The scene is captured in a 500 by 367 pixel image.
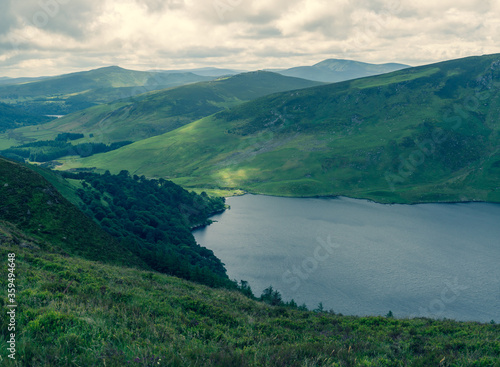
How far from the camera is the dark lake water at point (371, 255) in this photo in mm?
86312

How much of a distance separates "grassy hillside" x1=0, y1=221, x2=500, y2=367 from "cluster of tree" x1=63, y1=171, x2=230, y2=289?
36466 mm

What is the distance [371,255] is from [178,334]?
10982 centimetres

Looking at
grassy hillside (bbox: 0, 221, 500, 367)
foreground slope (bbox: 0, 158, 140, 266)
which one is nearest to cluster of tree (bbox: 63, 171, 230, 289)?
foreground slope (bbox: 0, 158, 140, 266)

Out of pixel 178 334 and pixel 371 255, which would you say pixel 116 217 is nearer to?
pixel 371 255

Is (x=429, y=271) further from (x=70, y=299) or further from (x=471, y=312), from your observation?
(x=70, y=299)

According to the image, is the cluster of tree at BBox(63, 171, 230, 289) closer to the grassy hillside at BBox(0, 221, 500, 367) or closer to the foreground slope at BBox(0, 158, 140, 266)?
the foreground slope at BBox(0, 158, 140, 266)

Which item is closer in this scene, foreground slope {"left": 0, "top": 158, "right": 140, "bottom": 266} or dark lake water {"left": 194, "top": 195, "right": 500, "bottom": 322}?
foreground slope {"left": 0, "top": 158, "right": 140, "bottom": 266}

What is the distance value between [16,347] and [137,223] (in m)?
108

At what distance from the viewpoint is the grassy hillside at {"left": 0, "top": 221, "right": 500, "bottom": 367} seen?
12.3 meters

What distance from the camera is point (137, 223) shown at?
114 meters

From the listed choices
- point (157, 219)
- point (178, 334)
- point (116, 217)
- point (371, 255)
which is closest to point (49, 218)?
point (178, 334)

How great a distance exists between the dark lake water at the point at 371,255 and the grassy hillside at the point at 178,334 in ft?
188

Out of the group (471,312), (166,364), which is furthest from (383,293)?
(166,364)

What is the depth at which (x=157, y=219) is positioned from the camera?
128 meters
